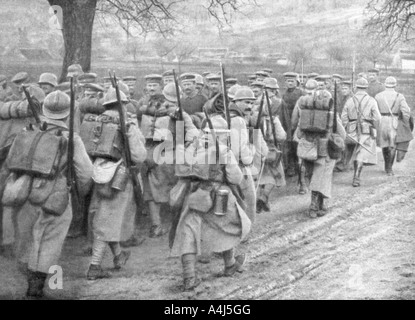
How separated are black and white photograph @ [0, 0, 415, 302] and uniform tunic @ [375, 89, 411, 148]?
35mm

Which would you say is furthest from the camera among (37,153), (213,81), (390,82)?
(390,82)

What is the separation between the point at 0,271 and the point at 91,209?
3.67 feet

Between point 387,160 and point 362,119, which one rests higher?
point 362,119

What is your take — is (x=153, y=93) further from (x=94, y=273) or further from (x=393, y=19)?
(x=393, y=19)

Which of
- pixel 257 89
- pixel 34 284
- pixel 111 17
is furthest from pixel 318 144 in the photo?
pixel 34 284

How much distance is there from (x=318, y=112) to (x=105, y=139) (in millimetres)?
3653

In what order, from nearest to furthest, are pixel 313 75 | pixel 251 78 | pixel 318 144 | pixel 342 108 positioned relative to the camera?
pixel 318 144
pixel 251 78
pixel 313 75
pixel 342 108

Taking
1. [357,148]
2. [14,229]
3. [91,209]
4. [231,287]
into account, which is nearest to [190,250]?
[231,287]

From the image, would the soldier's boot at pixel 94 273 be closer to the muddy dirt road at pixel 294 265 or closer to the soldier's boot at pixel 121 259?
the muddy dirt road at pixel 294 265

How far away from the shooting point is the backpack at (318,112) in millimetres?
9086

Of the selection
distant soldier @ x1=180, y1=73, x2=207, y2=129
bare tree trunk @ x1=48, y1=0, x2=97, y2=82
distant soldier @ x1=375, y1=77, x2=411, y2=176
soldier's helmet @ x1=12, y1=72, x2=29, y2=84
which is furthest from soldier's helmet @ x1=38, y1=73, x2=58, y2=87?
distant soldier @ x1=375, y1=77, x2=411, y2=176

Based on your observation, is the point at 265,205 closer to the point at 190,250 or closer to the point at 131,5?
the point at 190,250

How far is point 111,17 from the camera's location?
10859mm

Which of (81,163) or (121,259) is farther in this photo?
(121,259)
